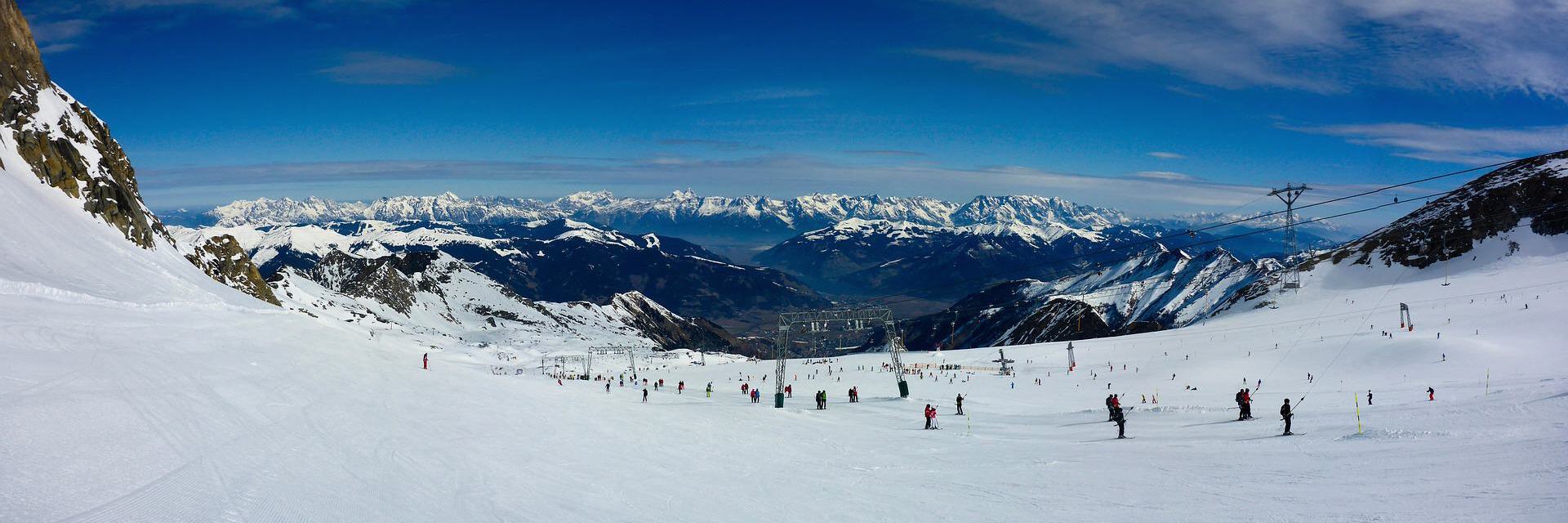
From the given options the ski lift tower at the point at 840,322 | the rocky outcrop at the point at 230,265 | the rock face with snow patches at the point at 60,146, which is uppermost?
the rock face with snow patches at the point at 60,146

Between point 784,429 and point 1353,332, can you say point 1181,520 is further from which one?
point 1353,332

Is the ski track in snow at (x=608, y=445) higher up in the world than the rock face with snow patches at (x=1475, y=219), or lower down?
lower down

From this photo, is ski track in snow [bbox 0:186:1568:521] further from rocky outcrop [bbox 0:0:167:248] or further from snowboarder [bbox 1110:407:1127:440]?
rocky outcrop [bbox 0:0:167:248]

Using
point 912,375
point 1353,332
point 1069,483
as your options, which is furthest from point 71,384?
point 1353,332

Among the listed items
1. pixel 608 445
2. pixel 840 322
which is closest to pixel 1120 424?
pixel 608 445

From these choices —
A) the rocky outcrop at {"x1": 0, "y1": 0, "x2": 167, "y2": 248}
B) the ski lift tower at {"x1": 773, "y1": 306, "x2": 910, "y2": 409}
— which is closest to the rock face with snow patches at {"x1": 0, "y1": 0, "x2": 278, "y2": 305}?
the rocky outcrop at {"x1": 0, "y1": 0, "x2": 167, "y2": 248}

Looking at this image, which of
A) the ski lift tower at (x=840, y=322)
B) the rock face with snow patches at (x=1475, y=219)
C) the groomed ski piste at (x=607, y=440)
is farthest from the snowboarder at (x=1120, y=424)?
the rock face with snow patches at (x=1475, y=219)

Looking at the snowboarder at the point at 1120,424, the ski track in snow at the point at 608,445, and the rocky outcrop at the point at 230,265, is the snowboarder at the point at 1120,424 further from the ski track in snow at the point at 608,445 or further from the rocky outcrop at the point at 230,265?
the rocky outcrop at the point at 230,265
